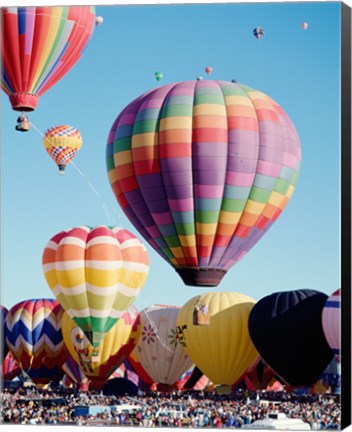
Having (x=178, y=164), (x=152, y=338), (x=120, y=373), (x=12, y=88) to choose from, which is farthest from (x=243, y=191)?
(x=120, y=373)

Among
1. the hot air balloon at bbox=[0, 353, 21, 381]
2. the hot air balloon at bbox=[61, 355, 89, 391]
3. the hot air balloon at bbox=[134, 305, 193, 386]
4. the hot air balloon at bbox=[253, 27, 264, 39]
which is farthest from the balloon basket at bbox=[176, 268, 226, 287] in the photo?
the hot air balloon at bbox=[0, 353, 21, 381]

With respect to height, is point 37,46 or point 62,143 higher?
point 37,46

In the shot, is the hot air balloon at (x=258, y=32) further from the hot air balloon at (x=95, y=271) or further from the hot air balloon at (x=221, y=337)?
the hot air balloon at (x=221, y=337)

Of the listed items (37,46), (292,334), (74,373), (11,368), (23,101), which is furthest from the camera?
(11,368)

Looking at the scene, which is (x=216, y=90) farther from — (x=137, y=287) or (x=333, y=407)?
(x=333, y=407)

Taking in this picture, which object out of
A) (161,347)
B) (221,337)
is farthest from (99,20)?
(161,347)

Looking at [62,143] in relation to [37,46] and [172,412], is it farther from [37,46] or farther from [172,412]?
[172,412]

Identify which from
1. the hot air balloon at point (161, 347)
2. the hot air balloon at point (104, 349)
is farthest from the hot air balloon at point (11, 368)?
the hot air balloon at point (104, 349)

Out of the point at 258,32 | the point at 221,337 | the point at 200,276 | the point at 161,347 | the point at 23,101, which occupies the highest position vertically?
the point at 258,32

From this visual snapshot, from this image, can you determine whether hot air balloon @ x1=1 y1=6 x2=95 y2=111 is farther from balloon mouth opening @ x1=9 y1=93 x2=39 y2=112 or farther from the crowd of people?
the crowd of people
